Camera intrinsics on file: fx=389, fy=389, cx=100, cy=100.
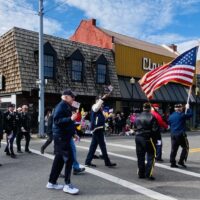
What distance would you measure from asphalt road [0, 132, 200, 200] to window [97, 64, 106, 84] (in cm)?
1789

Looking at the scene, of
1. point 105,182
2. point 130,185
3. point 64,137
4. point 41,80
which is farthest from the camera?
point 41,80

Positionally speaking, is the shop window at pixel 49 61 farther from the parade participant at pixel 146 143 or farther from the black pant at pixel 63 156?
the black pant at pixel 63 156

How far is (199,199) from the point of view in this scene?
22.7 ft

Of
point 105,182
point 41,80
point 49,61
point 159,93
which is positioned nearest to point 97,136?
point 105,182

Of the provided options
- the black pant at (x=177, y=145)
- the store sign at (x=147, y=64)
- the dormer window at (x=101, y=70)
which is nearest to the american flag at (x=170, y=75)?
the black pant at (x=177, y=145)

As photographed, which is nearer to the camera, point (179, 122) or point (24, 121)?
point (179, 122)

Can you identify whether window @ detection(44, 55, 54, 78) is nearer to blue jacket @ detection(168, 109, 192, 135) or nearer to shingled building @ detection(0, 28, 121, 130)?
shingled building @ detection(0, 28, 121, 130)

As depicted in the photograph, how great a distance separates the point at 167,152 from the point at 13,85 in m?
13.3

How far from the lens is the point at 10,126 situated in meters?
12.5

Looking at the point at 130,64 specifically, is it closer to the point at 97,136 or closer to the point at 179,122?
the point at 179,122

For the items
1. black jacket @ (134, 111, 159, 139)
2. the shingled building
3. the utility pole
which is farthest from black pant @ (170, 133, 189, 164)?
the shingled building

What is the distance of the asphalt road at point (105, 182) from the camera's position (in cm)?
707

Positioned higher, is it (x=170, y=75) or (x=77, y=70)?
(x=77, y=70)

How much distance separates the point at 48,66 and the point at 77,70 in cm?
257
